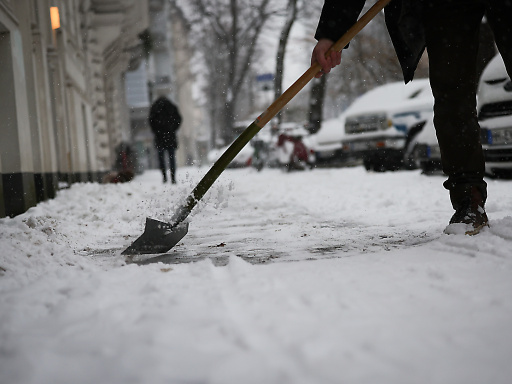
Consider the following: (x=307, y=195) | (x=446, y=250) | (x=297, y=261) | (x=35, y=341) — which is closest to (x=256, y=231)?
(x=297, y=261)

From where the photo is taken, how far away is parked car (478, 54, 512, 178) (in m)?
6.11

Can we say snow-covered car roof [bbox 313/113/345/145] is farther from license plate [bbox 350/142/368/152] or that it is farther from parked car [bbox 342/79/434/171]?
license plate [bbox 350/142/368/152]

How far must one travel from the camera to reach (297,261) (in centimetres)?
254

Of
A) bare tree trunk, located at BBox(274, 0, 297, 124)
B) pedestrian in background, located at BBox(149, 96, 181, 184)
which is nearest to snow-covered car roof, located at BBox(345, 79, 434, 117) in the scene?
pedestrian in background, located at BBox(149, 96, 181, 184)

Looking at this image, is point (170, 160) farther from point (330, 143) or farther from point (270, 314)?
point (270, 314)

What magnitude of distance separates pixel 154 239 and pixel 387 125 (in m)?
9.13

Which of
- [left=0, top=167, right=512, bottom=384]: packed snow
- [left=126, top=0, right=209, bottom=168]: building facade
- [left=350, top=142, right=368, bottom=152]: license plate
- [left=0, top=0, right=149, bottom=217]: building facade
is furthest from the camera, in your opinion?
[left=126, top=0, right=209, bottom=168]: building facade

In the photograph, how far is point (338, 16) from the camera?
302cm

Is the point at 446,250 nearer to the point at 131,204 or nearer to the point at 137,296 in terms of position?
the point at 137,296

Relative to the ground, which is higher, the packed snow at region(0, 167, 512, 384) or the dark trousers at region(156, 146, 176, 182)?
the dark trousers at region(156, 146, 176, 182)

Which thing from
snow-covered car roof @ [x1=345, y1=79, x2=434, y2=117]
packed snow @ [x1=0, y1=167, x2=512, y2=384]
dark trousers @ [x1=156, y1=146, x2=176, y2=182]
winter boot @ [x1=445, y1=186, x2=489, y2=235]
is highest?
snow-covered car roof @ [x1=345, y1=79, x2=434, y2=117]

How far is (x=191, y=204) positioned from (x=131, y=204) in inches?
121

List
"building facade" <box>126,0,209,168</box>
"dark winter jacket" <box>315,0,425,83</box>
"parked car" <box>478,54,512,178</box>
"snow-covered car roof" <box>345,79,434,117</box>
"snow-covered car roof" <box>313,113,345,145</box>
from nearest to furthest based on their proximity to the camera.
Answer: "dark winter jacket" <box>315,0,425,83</box>, "parked car" <box>478,54,512,178</box>, "snow-covered car roof" <box>345,79,434,117</box>, "snow-covered car roof" <box>313,113,345,145</box>, "building facade" <box>126,0,209,168</box>

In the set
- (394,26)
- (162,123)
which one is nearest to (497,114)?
(394,26)
